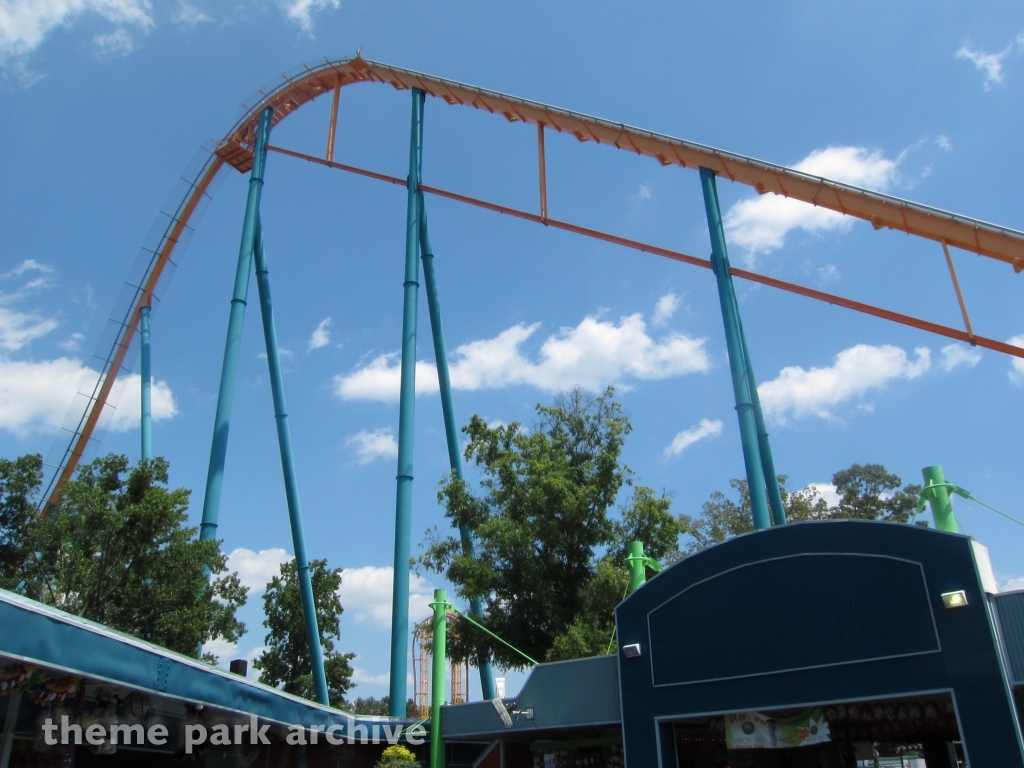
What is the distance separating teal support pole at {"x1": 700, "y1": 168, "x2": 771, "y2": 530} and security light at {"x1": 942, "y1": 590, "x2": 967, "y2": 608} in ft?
12.6

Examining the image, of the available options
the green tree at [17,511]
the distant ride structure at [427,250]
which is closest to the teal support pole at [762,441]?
the distant ride structure at [427,250]

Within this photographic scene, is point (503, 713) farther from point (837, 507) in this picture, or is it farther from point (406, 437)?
point (837, 507)

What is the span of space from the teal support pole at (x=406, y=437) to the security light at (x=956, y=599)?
358 inches

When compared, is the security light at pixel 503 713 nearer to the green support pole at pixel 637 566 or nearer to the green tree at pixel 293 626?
the green support pole at pixel 637 566

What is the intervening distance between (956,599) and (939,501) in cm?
140

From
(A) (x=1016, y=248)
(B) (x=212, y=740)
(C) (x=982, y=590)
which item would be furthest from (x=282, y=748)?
(A) (x=1016, y=248)

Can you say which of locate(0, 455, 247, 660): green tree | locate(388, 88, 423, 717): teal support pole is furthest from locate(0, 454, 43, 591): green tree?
locate(388, 88, 423, 717): teal support pole

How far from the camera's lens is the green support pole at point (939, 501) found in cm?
937

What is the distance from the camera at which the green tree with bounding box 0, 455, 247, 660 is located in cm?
1720

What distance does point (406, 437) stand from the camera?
57.2 feet

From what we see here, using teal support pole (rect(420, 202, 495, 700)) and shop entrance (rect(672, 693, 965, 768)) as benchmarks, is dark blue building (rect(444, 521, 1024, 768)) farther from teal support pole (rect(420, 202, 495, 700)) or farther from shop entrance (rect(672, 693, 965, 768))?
teal support pole (rect(420, 202, 495, 700))

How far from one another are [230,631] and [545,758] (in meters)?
9.57

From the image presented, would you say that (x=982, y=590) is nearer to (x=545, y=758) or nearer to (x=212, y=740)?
(x=545, y=758)

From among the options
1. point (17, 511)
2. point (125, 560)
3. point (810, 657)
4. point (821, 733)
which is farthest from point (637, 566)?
point (17, 511)
